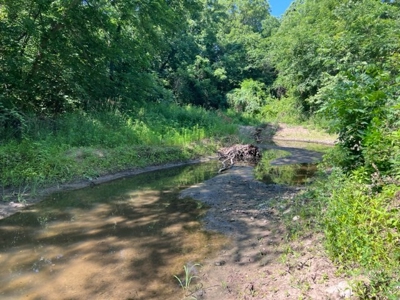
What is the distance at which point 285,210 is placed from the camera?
15.5 ft

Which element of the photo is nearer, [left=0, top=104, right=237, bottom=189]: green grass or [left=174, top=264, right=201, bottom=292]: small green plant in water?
[left=174, top=264, right=201, bottom=292]: small green plant in water

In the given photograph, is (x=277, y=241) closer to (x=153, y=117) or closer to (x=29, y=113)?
(x=29, y=113)

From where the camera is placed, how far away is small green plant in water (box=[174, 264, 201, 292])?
122 inches

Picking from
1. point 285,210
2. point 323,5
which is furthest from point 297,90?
point 285,210

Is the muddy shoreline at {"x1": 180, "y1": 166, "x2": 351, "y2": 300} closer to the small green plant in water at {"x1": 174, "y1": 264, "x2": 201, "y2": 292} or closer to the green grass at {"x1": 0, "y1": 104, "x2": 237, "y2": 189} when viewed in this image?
the small green plant in water at {"x1": 174, "y1": 264, "x2": 201, "y2": 292}

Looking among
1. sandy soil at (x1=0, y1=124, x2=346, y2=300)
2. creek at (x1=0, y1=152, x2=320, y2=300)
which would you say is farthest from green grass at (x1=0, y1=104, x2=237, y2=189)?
creek at (x1=0, y1=152, x2=320, y2=300)

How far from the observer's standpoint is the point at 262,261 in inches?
134

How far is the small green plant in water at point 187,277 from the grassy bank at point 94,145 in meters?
4.40

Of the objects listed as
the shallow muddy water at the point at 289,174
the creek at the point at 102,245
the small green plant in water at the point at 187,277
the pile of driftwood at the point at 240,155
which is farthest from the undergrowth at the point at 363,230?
the pile of driftwood at the point at 240,155

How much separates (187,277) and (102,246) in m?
1.53

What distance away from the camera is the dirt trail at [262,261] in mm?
2670

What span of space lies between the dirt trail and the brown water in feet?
0.86

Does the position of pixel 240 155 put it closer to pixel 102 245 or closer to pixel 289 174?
pixel 289 174

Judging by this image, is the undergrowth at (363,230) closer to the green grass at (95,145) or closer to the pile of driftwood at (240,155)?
the green grass at (95,145)
